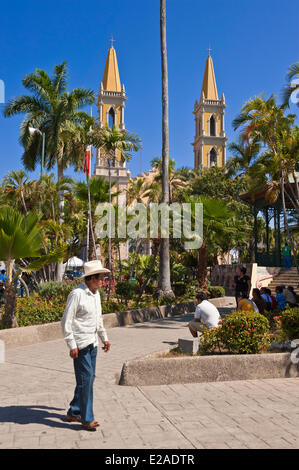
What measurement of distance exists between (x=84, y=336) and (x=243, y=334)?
126 inches

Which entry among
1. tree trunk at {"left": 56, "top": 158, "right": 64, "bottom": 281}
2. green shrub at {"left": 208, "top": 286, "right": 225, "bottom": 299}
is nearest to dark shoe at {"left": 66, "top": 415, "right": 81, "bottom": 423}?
tree trunk at {"left": 56, "top": 158, "right": 64, "bottom": 281}

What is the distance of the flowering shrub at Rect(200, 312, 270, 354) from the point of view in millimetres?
6539

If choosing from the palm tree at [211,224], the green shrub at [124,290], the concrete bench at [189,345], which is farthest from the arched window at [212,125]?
the concrete bench at [189,345]

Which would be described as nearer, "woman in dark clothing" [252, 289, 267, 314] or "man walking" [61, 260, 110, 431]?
"man walking" [61, 260, 110, 431]

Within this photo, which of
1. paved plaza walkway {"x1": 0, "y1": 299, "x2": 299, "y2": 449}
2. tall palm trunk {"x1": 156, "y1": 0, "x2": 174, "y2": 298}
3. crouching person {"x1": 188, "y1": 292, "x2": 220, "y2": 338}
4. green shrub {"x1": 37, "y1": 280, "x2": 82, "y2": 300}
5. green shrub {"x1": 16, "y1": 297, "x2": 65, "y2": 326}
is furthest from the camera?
tall palm trunk {"x1": 156, "y1": 0, "x2": 174, "y2": 298}

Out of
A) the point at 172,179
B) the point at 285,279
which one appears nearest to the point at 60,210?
the point at 285,279

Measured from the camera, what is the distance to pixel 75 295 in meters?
4.27

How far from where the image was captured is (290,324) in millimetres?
7098

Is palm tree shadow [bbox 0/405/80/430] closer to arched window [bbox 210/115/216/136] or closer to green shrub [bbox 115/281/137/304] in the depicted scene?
green shrub [bbox 115/281/137/304]

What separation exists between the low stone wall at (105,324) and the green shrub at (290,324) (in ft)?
16.7

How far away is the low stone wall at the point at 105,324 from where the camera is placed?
8.66 m

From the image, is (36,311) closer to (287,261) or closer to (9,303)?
(9,303)

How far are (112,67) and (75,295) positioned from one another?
56671mm

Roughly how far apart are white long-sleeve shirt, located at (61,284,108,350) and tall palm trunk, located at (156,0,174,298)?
10545 mm
